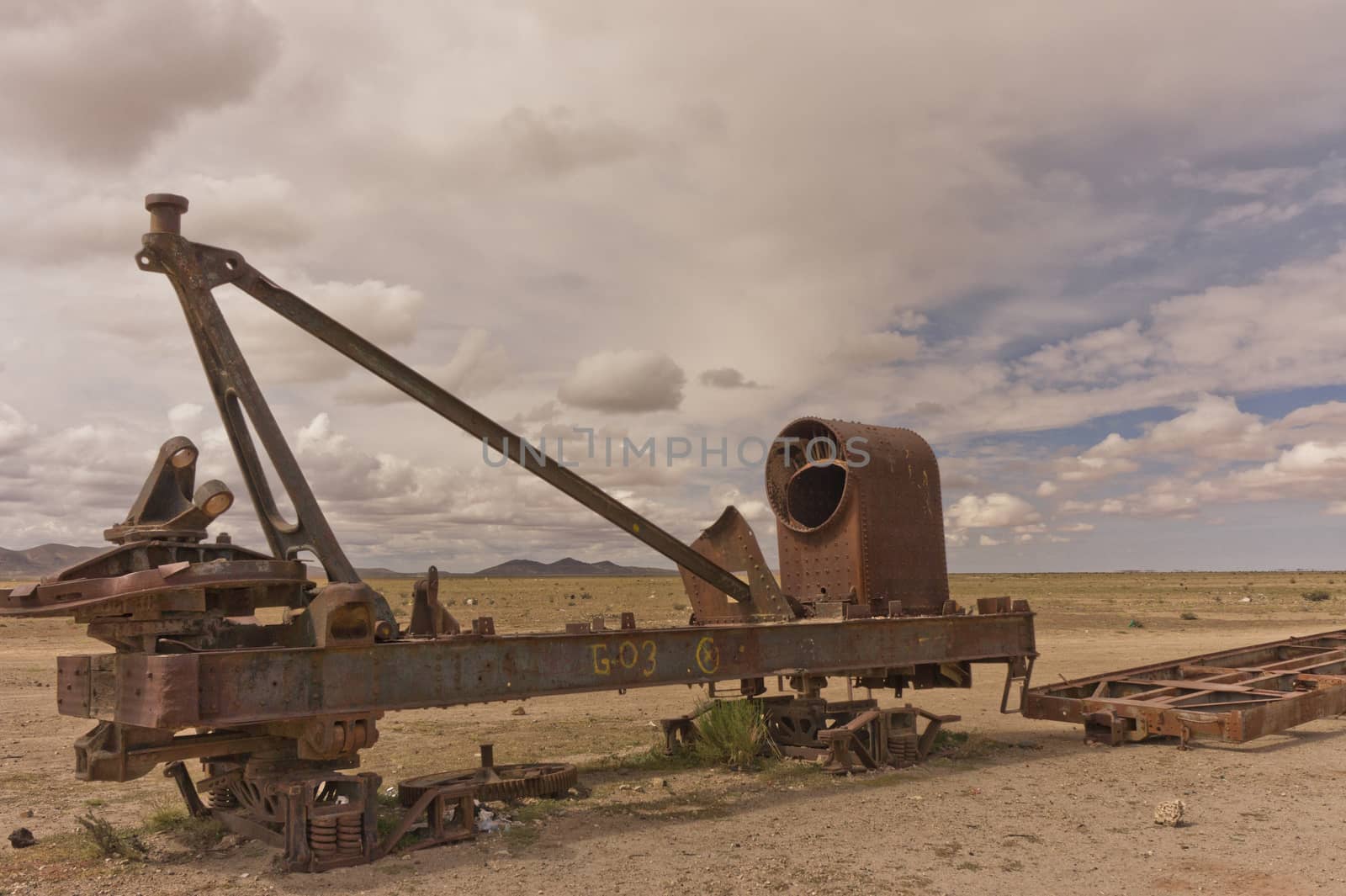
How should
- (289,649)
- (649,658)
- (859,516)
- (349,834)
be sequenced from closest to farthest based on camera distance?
(289,649) < (349,834) < (649,658) < (859,516)

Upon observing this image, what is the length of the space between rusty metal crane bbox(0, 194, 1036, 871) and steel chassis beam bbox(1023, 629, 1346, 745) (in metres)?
2.76

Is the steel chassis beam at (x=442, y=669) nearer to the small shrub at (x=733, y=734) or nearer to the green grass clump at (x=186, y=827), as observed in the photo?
the small shrub at (x=733, y=734)

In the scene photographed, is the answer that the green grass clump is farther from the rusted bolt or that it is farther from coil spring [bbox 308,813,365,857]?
the rusted bolt

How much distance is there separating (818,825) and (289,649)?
3.87 metres

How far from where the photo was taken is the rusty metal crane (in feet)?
19.2

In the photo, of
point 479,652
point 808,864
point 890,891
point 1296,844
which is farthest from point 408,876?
point 1296,844

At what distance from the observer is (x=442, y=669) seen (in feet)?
21.6

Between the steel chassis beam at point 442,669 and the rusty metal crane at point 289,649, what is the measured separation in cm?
1

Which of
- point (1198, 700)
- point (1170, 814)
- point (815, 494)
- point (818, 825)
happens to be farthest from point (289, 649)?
point (1198, 700)

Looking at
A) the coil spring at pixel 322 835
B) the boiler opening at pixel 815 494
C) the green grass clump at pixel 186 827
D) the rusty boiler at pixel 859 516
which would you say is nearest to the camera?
the coil spring at pixel 322 835

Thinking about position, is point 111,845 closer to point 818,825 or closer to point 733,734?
point 818,825

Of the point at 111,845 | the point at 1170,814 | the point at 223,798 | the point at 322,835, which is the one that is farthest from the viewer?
the point at 223,798

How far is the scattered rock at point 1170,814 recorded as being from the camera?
22.7 feet

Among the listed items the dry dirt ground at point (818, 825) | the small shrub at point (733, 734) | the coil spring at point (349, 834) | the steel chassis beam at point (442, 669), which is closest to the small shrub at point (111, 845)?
the dry dirt ground at point (818, 825)
